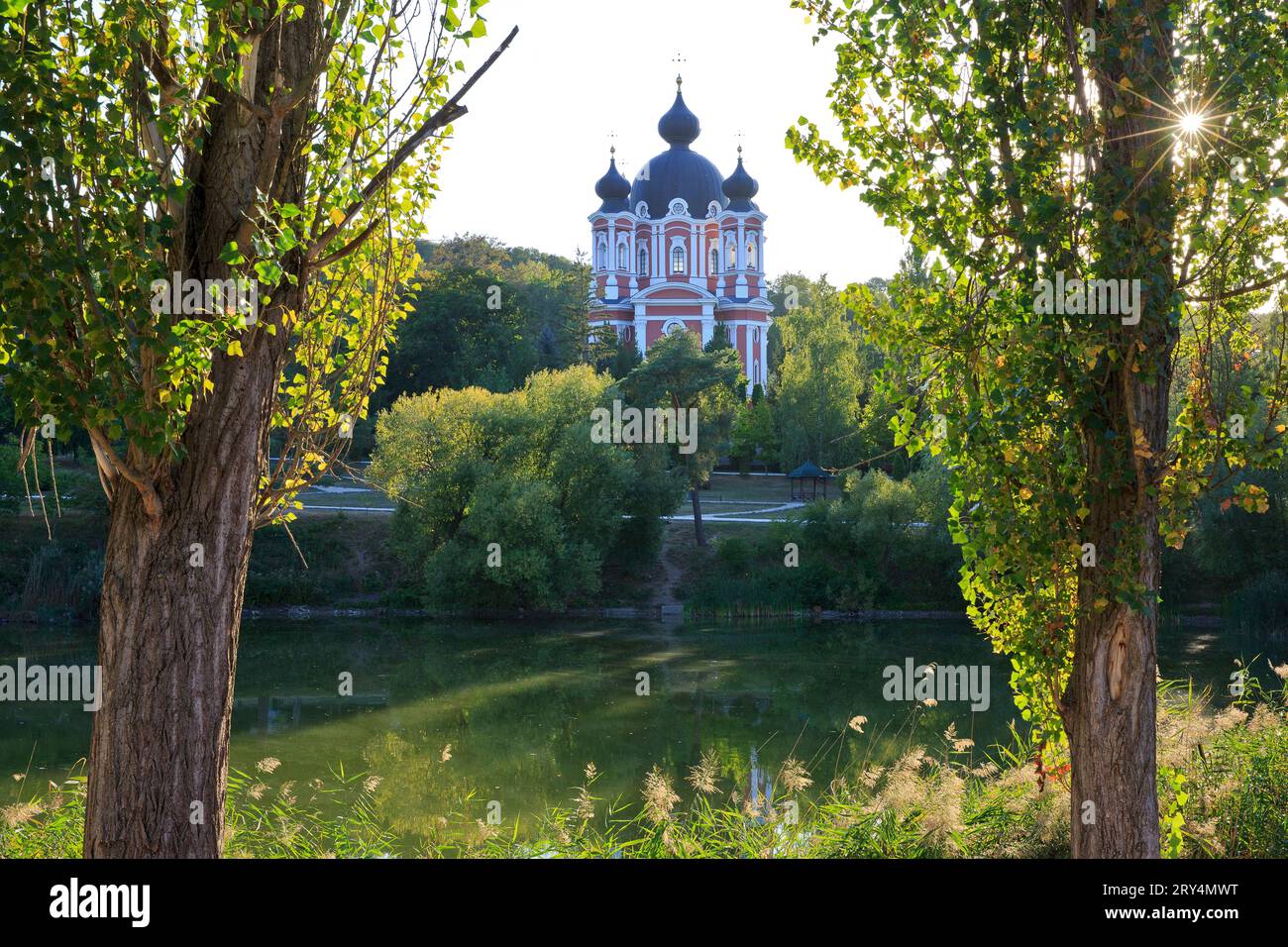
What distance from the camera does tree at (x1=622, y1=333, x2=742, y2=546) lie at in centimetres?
2872

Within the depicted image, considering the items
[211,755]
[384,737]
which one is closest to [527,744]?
[384,737]

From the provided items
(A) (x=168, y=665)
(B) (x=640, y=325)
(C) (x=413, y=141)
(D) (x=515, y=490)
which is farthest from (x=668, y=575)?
(A) (x=168, y=665)

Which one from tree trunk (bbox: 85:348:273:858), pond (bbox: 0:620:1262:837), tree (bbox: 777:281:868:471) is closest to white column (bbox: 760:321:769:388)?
tree (bbox: 777:281:868:471)

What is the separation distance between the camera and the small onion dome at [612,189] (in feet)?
162

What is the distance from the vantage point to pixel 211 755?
13.1ft

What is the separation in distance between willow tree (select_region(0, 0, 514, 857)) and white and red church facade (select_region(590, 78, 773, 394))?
43.0 metres

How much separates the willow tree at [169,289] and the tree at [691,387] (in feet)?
79.5

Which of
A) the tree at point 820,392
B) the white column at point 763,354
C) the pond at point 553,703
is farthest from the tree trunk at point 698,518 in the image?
the white column at point 763,354

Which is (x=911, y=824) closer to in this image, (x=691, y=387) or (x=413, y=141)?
(x=413, y=141)

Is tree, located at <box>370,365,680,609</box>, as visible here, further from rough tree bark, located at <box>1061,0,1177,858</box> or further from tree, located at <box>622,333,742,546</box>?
rough tree bark, located at <box>1061,0,1177,858</box>

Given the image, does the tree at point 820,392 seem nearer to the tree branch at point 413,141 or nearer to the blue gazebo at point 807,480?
the blue gazebo at point 807,480

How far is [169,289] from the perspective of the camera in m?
4.03

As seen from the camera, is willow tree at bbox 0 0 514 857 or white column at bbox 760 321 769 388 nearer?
willow tree at bbox 0 0 514 857
